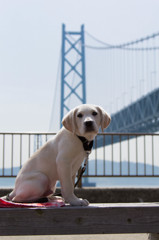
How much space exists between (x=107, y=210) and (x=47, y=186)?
1.15 feet

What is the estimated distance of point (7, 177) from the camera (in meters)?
4.79

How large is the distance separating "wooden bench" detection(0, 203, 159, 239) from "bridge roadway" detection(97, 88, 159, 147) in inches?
783

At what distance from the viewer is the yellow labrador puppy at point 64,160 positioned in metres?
1.66

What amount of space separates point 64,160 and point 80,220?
295 millimetres

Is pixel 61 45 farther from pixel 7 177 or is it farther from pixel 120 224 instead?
pixel 120 224

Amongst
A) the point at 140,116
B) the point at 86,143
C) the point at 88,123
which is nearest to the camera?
the point at 88,123

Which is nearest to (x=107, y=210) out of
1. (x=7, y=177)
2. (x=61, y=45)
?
(x=7, y=177)

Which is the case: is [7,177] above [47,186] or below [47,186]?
below

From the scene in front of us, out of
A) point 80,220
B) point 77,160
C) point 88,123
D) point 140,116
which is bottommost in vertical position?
point 80,220

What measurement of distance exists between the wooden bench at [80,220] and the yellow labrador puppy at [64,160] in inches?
4.4

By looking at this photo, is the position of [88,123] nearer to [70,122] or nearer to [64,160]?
[70,122]

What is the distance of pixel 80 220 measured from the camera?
5.28ft

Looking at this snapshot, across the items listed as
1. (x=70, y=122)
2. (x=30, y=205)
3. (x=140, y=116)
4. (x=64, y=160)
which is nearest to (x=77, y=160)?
(x=64, y=160)

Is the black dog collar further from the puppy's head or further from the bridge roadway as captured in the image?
the bridge roadway
